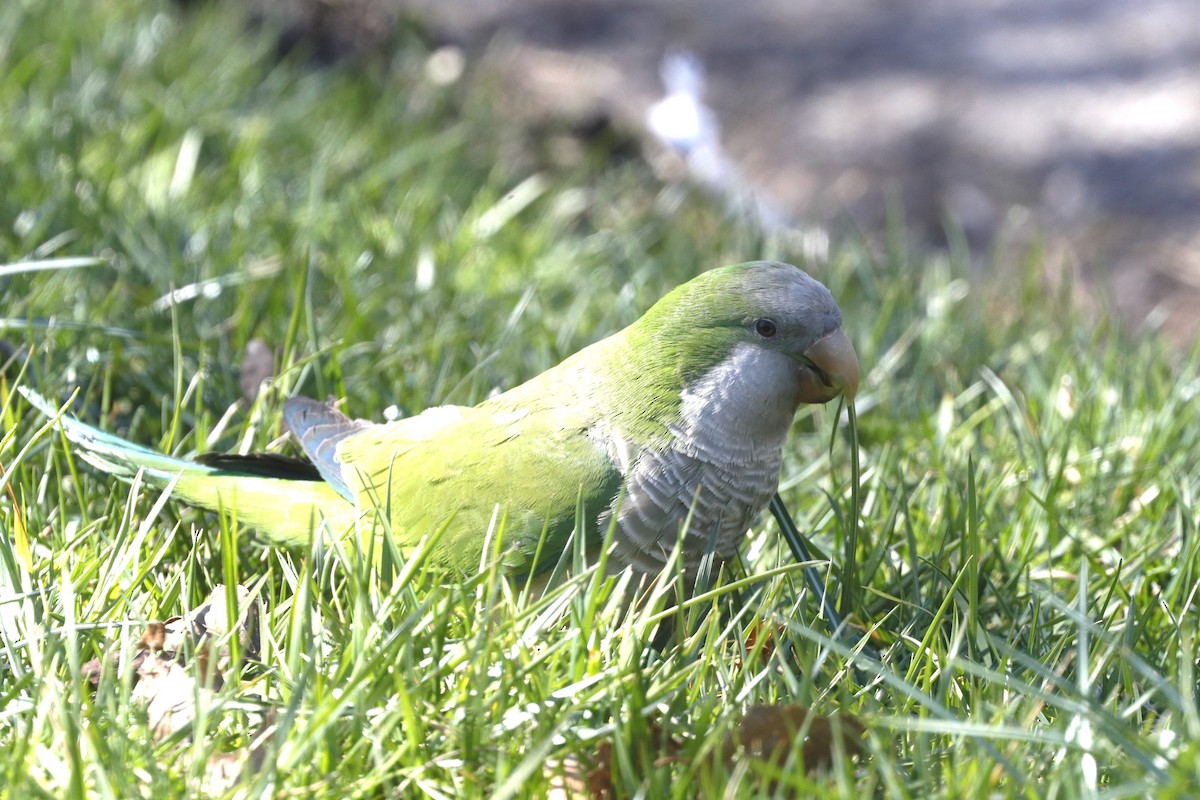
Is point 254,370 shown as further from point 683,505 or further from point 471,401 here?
point 683,505

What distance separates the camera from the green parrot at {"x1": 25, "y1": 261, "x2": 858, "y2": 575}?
2350mm

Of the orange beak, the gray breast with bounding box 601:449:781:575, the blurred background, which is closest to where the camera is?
the gray breast with bounding box 601:449:781:575

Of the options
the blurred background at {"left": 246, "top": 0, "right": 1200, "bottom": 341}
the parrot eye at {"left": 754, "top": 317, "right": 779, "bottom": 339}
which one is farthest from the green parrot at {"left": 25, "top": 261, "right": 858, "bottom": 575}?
the blurred background at {"left": 246, "top": 0, "right": 1200, "bottom": 341}

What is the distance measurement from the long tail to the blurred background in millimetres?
3097

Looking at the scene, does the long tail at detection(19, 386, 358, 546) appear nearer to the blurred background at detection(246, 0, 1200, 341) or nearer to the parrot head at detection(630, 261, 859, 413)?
the parrot head at detection(630, 261, 859, 413)

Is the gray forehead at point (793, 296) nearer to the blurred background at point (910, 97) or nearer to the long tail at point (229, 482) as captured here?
the long tail at point (229, 482)

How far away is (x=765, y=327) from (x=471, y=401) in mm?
976

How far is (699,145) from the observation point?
18.8 ft

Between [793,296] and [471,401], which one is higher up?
[793,296]

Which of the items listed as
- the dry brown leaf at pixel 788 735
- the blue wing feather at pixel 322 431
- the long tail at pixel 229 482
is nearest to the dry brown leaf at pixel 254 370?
the blue wing feather at pixel 322 431

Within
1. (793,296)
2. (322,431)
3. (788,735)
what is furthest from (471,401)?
(788,735)

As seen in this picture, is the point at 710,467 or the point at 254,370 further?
the point at 254,370

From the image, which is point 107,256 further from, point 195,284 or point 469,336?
point 469,336

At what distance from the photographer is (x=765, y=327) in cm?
243
